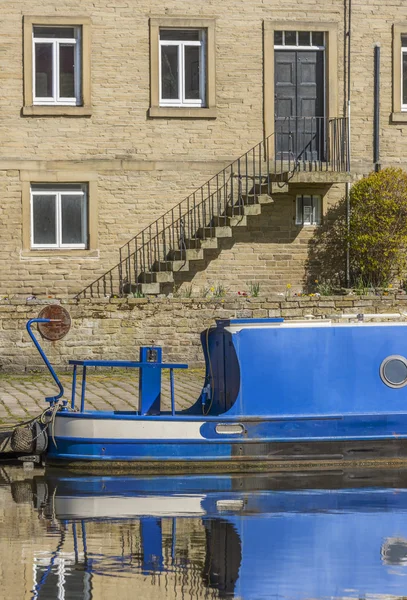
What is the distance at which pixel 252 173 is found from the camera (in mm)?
27438

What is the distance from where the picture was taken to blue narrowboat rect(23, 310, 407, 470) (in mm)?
14133

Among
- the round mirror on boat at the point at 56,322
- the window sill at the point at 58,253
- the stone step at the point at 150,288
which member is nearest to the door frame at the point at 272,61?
the stone step at the point at 150,288

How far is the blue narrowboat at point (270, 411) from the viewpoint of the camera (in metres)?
14.1

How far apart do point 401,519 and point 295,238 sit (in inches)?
663

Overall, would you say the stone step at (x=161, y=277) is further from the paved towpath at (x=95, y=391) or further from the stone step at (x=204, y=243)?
the paved towpath at (x=95, y=391)

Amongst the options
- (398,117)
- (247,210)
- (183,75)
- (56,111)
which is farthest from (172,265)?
(398,117)

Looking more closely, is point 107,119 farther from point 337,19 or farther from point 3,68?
point 337,19

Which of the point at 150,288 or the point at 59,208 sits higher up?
the point at 59,208

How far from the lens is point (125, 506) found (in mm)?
12055

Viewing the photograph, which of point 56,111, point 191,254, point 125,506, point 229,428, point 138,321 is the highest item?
point 56,111

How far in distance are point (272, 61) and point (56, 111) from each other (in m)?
4.76

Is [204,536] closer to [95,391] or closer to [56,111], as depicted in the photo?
[95,391]

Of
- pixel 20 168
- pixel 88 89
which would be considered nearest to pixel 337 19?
pixel 88 89

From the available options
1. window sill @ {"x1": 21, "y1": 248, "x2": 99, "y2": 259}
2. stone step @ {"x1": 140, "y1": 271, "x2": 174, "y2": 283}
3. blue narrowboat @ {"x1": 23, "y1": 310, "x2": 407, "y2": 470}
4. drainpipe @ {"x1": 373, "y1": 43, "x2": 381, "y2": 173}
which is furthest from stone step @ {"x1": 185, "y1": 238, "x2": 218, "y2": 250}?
blue narrowboat @ {"x1": 23, "y1": 310, "x2": 407, "y2": 470}
